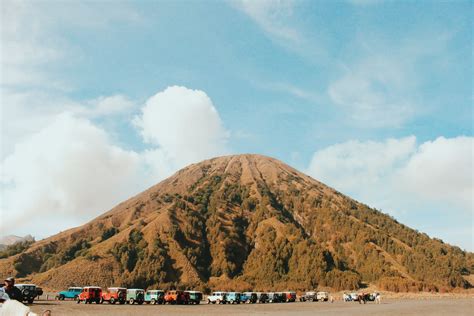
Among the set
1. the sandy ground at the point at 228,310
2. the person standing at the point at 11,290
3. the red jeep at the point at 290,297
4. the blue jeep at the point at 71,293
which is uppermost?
the person standing at the point at 11,290

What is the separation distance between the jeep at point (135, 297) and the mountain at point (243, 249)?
170 feet

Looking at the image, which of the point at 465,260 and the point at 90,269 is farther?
the point at 465,260

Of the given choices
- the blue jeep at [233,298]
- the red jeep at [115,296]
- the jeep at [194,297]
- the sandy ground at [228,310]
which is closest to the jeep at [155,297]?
the red jeep at [115,296]

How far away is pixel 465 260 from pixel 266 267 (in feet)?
239

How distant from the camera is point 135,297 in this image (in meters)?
60.0

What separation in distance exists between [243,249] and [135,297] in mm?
82854

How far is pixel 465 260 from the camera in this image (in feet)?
494

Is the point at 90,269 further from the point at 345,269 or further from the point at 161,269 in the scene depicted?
the point at 345,269

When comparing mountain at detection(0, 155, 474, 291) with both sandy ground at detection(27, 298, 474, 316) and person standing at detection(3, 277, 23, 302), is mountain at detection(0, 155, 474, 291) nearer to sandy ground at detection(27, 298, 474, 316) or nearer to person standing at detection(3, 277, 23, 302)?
sandy ground at detection(27, 298, 474, 316)

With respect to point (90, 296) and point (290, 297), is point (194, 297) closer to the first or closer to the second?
point (90, 296)

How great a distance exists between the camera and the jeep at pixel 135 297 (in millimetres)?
59844

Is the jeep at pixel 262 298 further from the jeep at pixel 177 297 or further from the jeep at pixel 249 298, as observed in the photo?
the jeep at pixel 177 297

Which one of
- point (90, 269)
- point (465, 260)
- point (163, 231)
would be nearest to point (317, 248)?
point (163, 231)

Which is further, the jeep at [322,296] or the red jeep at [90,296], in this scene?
the jeep at [322,296]
